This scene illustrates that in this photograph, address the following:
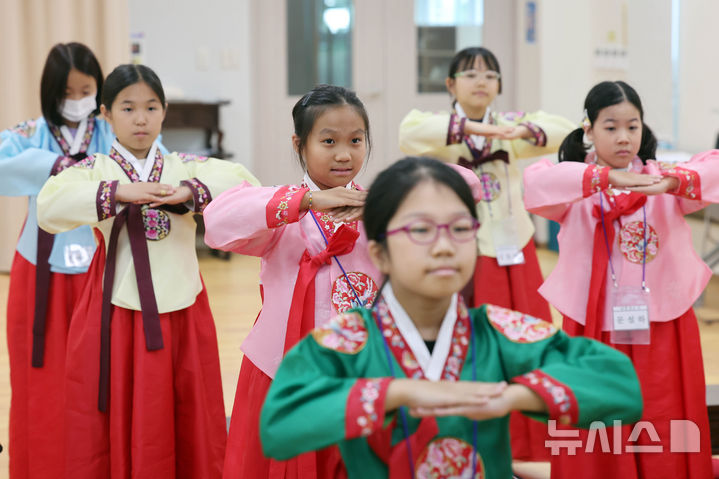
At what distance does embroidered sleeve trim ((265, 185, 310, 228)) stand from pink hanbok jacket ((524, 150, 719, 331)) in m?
0.75

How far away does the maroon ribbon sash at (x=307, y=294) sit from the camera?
176 centimetres

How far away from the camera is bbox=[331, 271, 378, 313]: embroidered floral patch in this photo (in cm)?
176

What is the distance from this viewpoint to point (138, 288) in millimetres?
2170

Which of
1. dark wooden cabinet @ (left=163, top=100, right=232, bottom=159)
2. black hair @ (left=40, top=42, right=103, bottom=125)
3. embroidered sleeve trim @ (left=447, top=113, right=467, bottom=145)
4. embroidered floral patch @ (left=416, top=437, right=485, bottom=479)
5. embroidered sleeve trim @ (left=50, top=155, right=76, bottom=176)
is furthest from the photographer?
dark wooden cabinet @ (left=163, top=100, right=232, bottom=159)

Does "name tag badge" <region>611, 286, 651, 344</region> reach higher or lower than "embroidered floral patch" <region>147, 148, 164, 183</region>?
lower

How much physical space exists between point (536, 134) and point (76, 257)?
61.6 inches

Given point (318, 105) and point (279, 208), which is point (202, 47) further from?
point (279, 208)

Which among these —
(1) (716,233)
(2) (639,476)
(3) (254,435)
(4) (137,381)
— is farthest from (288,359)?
(1) (716,233)

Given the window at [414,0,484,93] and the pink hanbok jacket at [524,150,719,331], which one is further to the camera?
the window at [414,0,484,93]

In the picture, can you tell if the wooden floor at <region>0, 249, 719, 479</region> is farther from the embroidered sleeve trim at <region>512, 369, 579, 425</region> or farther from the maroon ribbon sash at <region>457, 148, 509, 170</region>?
the embroidered sleeve trim at <region>512, 369, 579, 425</region>

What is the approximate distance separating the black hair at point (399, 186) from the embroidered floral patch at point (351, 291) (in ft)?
1.55

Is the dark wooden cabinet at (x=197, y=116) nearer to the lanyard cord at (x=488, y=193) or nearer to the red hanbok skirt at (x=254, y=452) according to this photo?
the lanyard cord at (x=488, y=193)

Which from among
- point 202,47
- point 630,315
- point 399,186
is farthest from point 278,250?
point 202,47

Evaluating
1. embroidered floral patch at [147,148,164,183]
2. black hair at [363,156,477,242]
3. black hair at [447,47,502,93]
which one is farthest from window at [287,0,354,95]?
black hair at [363,156,477,242]
